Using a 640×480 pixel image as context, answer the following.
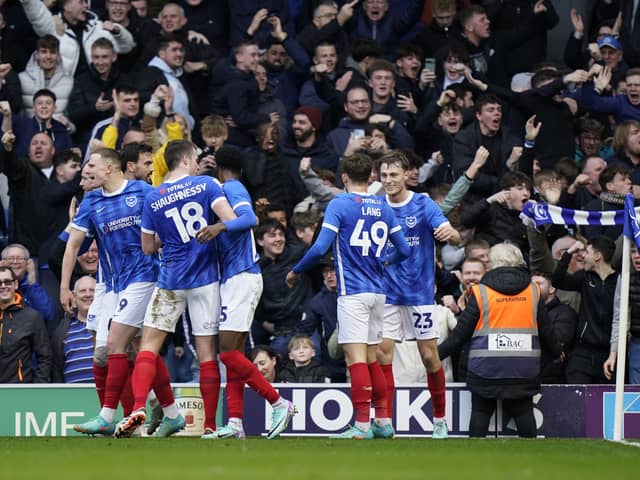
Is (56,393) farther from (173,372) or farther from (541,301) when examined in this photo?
(541,301)

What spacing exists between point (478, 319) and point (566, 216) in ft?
4.02

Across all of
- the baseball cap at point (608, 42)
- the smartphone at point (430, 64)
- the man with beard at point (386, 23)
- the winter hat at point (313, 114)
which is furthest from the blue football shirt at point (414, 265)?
the man with beard at point (386, 23)

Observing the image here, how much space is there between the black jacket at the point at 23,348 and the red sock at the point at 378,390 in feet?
12.8

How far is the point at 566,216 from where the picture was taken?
45.0ft

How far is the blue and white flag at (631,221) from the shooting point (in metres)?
13.3

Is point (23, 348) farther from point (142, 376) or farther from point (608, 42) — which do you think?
point (608, 42)

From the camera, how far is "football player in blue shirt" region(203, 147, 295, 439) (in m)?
12.4

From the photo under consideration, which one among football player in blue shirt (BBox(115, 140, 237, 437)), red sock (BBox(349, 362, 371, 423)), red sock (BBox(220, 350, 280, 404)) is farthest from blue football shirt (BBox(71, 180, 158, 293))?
red sock (BBox(349, 362, 371, 423))

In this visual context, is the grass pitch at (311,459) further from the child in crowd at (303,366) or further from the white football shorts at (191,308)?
the child in crowd at (303,366)

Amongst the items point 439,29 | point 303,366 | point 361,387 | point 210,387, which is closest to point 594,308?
point 303,366

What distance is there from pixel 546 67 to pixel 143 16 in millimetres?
5444

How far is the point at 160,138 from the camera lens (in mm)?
17844

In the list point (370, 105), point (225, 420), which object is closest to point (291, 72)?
point (370, 105)

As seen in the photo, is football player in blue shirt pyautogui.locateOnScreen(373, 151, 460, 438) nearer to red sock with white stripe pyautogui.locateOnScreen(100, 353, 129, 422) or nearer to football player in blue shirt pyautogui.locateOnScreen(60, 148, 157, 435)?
football player in blue shirt pyautogui.locateOnScreen(60, 148, 157, 435)
